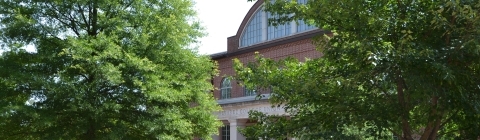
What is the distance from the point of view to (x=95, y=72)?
19.4 m

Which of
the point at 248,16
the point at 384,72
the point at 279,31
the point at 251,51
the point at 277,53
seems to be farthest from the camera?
the point at 248,16

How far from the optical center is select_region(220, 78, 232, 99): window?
1555 inches

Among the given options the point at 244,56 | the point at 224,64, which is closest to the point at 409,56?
the point at 244,56

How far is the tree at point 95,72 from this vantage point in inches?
771

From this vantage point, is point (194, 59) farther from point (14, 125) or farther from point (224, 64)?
point (224, 64)

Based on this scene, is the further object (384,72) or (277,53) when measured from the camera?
(277,53)

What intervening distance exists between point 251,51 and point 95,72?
750 inches

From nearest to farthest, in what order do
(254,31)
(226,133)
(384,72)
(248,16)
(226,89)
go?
(384,72) < (254,31) < (248,16) < (226,89) < (226,133)

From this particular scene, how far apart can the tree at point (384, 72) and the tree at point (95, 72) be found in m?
9.40

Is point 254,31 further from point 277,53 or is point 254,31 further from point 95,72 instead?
point 95,72

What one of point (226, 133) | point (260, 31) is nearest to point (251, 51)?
point (260, 31)

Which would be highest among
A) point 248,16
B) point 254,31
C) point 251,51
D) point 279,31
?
point 248,16

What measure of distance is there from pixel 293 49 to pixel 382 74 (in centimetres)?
2497

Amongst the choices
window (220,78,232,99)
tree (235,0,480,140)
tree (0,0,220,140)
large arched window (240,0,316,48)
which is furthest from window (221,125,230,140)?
tree (235,0,480,140)
